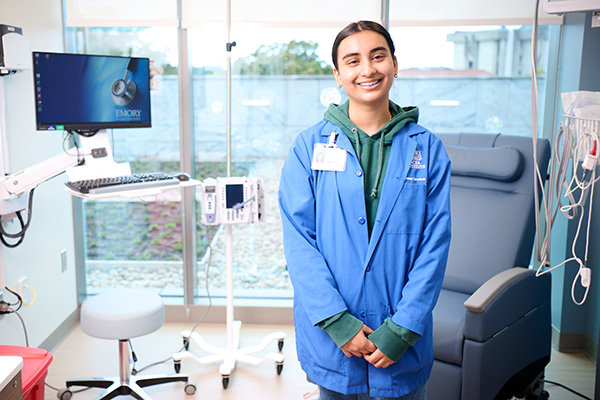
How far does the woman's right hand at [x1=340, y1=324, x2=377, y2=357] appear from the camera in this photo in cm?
137

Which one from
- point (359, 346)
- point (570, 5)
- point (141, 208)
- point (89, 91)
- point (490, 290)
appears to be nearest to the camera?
point (359, 346)

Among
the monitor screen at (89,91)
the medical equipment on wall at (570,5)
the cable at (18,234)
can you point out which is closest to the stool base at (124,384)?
the cable at (18,234)

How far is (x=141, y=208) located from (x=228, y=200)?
965mm

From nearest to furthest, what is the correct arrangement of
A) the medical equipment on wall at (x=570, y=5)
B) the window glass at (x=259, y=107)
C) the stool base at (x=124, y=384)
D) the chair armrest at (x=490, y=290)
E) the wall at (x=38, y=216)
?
the medical equipment on wall at (x=570, y=5) → the chair armrest at (x=490, y=290) → the stool base at (x=124, y=384) → the wall at (x=38, y=216) → the window glass at (x=259, y=107)

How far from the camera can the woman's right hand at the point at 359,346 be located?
53.8 inches

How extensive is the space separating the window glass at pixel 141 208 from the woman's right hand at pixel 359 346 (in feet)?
6.64

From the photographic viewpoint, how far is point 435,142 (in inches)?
59.3

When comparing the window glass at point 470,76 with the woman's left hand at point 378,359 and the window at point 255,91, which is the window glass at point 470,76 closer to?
the window at point 255,91

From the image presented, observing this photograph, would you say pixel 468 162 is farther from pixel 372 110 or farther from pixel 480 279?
pixel 372 110

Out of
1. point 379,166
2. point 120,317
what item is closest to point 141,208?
point 120,317

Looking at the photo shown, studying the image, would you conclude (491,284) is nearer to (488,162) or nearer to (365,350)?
(488,162)

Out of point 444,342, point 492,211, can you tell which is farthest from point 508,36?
point 444,342

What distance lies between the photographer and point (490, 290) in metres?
2.06

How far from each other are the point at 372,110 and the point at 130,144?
7.11ft
